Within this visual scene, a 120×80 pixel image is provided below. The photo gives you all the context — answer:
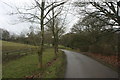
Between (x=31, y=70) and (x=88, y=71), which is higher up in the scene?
(x=88, y=71)

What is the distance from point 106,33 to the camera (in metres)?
19.0

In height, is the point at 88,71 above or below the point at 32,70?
above

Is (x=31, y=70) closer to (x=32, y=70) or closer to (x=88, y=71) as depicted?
(x=32, y=70)

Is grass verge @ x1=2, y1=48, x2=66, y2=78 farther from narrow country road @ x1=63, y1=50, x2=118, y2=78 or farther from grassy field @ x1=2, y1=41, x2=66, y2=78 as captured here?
narrow country road @ x1=63, y1=50, x2=118, y2=78

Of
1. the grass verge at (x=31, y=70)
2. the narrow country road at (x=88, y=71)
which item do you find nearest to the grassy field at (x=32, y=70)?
the grass verge at (x=31, y=70)

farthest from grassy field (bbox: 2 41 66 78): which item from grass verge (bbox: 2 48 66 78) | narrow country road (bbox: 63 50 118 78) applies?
narrow country road (bbox: 63 50 118 78)

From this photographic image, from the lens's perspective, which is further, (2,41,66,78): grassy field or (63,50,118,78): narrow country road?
(2,41,66,78): grassy field

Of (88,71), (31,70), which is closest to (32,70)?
(31,70)

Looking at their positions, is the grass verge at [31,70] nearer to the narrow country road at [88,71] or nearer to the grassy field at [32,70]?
the grassy field at [32,70]

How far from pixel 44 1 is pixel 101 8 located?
252 inches

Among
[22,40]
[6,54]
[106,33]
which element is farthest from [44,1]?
[22,40]

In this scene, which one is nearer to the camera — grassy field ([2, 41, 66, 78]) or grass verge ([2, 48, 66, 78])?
grass verge ([2, 48, 66, 78])

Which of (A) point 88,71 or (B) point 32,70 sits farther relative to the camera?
(B) point 32,70

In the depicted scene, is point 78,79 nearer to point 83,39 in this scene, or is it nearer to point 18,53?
point 18,53
